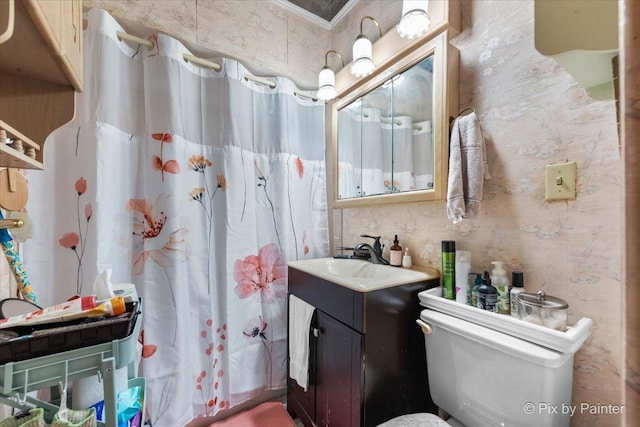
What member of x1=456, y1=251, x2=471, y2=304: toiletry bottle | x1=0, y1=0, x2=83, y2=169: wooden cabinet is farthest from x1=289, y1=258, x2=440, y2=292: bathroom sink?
x1=0, y1=0, x2=83, y2=169: wooden cabinet

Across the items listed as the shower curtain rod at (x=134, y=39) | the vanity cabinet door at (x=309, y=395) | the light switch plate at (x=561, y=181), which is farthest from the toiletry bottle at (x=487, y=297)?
the shower curtain rod at (x=134, y=39)

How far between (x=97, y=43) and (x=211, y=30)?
550mm

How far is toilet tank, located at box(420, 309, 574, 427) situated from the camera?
0.67 meters

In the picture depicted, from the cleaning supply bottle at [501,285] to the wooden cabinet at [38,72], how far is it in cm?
129

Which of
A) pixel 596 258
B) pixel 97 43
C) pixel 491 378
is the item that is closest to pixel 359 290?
pixel 491 378

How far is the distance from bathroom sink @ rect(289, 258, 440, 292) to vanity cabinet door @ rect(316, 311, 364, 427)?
0.17m

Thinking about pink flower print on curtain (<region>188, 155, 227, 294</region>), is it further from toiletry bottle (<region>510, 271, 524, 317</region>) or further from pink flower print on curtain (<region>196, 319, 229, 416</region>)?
toiletry bottle (<region>510, 271, 524, 317</region>)

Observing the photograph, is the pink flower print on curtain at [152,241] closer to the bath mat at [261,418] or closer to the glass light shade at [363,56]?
the bath mat at [261,418]

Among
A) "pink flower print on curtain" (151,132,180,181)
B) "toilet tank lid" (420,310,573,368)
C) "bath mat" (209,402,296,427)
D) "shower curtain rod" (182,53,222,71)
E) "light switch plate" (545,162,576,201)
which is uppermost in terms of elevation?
"shower curtain rod" (182,53,222,71)

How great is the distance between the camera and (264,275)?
4.83ft

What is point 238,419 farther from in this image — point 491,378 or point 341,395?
point 491,378

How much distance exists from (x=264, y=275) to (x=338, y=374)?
2.16ft

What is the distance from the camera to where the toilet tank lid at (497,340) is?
65 centimetres

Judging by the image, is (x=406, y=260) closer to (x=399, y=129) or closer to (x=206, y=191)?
(x=399, y=129)
